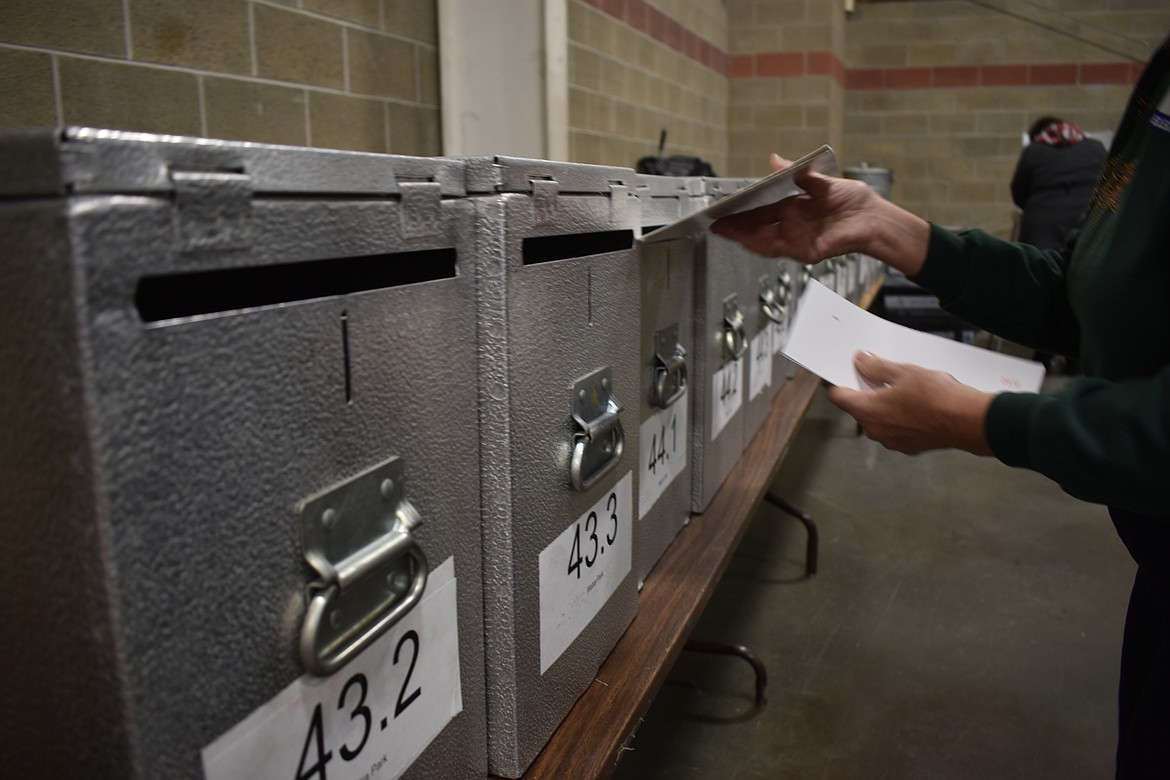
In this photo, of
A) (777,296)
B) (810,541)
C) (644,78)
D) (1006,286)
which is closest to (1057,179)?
(644,78)

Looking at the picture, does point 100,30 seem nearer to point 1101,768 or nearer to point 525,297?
point 525,297

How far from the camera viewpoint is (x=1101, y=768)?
1.52 metres

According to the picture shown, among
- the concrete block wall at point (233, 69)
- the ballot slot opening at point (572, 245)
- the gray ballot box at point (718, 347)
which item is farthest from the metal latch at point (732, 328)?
the concrete block wall at point (233, 69)

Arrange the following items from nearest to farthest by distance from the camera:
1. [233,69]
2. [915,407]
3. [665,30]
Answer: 1. [915,407]
2. [233,69]
3. [665,30]

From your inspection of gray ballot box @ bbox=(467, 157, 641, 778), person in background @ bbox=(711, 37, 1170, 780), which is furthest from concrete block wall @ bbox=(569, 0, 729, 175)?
gray ballot box @ bbox=(467, 157, 641, 778)

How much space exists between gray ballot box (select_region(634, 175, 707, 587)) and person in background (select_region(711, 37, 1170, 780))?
11 centimetres

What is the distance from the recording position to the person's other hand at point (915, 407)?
762 millimetres

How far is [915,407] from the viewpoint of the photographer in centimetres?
79

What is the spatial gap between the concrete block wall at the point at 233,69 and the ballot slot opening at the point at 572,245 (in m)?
0.87

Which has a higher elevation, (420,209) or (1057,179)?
(1057,179)

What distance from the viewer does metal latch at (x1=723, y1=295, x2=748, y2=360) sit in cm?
115

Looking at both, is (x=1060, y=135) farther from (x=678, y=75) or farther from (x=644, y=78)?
(x=644, y=78)

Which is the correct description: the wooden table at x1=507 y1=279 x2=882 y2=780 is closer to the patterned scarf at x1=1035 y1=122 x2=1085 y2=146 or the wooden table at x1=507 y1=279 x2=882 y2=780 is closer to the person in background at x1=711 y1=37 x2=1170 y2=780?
the person in background at x1=711 y1=37 x2=1170 y2=780

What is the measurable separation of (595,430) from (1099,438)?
420mm
